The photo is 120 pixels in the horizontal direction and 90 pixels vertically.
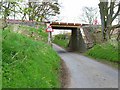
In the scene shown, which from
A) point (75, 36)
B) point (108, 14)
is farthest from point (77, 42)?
point (108, 14)

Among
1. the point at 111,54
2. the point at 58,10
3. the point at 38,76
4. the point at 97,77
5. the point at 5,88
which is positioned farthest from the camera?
the point at 58,10

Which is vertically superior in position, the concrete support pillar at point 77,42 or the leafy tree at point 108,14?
the leafy tree at point 108,14

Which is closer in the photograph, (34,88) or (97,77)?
(34,88)

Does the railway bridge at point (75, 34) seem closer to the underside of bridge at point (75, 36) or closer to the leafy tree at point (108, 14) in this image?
the underside of bridge at point (75, 36)

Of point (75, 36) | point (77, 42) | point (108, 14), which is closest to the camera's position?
point (108, 14)

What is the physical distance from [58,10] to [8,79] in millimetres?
34318

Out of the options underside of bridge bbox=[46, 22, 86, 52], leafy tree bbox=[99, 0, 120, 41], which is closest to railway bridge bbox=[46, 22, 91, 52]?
underside of bridge bbox=[46, 22, 86, 52]

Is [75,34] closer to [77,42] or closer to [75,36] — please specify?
[75,36]

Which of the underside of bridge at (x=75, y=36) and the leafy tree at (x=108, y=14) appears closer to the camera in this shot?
the leafy tree at (x=108, y=14)

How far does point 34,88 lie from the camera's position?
294 inches

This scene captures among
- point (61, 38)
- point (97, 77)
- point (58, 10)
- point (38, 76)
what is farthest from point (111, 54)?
point (61, 38)

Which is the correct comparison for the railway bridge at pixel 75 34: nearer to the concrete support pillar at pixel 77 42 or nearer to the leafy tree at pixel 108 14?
the concrete support pillar at pixel 77 42

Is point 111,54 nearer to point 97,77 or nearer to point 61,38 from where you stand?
point 97,77

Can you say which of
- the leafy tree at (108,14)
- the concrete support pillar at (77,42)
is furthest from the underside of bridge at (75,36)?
the leafy tree at (108,14)
